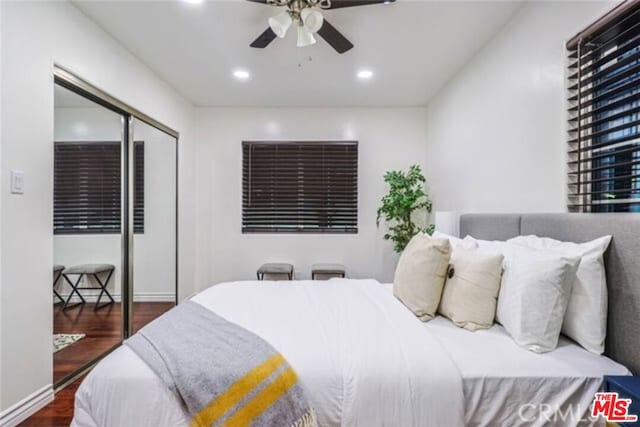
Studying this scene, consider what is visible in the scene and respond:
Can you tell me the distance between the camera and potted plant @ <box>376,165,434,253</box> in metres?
3.88

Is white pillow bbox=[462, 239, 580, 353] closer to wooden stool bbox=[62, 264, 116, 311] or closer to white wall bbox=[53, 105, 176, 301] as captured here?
white wall bbox=[53, 105, 176, 301]

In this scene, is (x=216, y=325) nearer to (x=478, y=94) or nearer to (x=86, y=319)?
(x=86, y=319)

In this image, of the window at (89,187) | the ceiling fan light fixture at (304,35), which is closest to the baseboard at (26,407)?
the window at (89,187)

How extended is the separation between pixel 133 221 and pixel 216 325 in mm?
2072

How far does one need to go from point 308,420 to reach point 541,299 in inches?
43.6

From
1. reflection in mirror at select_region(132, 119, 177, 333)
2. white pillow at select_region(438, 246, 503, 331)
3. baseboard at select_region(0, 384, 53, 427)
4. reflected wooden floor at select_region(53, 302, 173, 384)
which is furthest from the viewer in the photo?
reflection in mirror at select_region(132, 119, 177, 333)

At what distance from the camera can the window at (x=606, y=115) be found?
4.66ft

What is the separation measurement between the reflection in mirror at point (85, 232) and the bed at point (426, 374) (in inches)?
61.6

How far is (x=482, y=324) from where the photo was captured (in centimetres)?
155

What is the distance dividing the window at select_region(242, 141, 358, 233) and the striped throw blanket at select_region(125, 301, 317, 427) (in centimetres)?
304

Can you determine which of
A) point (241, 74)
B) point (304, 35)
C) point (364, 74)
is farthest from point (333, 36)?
point (241, 74)

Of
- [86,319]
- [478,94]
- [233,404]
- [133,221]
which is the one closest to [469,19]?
[478,94]

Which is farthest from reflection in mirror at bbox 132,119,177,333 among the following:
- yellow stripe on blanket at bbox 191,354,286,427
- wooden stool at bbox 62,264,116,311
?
yellow stripe on blanket at bbox 191,354,286,427

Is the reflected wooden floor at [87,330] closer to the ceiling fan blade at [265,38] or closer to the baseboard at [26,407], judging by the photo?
the baseboard at [26,407]
